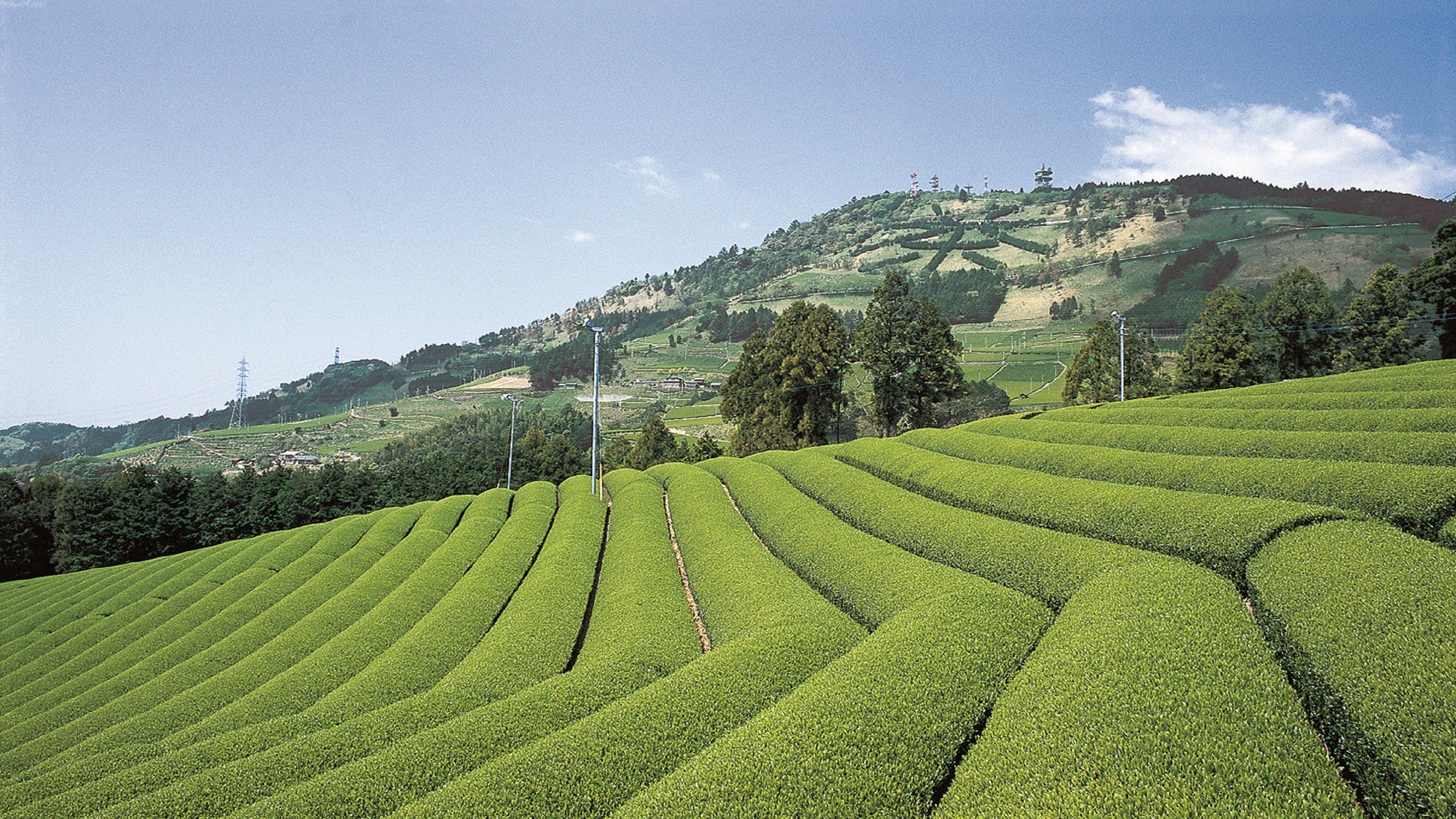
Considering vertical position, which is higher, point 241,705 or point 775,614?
point 775,614

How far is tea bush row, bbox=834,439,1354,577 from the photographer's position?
44.1 feet

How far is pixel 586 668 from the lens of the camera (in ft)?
43.1

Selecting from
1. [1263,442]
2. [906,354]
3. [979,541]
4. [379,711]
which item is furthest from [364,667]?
[906,354]

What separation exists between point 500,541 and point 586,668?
15710 millimetres

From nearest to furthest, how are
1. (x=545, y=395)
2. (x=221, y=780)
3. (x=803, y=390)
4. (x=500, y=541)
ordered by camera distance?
(x=221, y=780), (x=500, y=541), (x=803, y=390), (x=545, y=395)

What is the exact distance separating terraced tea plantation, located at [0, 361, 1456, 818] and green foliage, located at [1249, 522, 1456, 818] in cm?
4

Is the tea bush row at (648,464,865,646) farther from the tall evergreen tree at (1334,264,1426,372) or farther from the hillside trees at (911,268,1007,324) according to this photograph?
the hillside trees at (911,268,1007,324)

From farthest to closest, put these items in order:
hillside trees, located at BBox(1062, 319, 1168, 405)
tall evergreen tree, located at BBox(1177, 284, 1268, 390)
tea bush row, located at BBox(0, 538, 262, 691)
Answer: hillside trees, located at BBox(1062, 319, 1168, 405) < tall evergreen tree, located at BBox(1177, 284, 1268, 390) < tea bush row, located at BBox(0, 538, 262, 691)

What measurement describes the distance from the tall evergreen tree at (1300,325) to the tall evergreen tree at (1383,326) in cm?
355

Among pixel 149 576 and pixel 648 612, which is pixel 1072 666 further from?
pixel 149 576

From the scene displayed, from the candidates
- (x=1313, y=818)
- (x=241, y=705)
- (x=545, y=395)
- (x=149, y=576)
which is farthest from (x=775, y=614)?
(x=545, y=395)

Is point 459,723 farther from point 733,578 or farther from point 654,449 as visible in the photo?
point 654,449

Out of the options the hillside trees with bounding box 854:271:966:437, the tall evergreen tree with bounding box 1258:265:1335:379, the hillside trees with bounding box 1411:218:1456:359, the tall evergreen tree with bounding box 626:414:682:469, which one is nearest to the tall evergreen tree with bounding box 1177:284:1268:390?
the tall evergreen tree with bounding box 1258:265:1335:379

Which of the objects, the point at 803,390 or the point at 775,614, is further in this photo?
the point at 803,390
